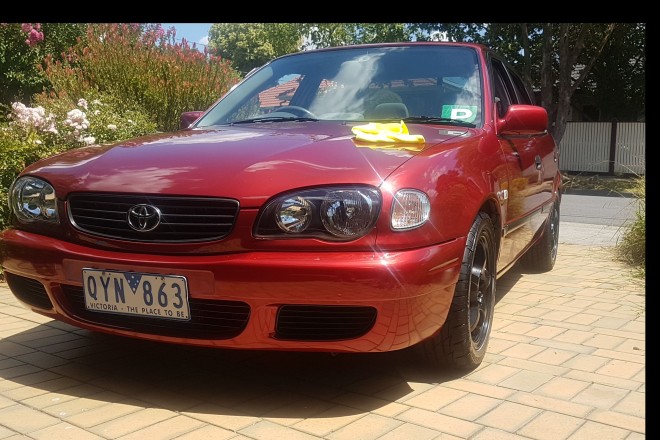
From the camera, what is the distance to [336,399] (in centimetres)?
288

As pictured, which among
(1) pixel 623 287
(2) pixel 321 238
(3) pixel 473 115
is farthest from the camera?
(1) pixel 623 287

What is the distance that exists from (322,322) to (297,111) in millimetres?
1654

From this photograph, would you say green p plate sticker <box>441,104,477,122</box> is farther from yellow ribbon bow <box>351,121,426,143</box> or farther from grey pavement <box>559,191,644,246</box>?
grey pavement <box>559,191,644,246</box>

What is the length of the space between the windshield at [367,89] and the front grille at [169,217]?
127 centimetres

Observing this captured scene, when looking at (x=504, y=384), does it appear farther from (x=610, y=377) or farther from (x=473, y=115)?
(x=473, y=115)

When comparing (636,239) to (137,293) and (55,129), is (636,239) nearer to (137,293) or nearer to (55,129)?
(137,293)

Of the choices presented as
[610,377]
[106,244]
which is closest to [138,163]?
[106,244]

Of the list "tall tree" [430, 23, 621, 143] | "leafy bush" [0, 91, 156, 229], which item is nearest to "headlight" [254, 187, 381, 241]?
"leafy bush" [0, 91, 156, 229]

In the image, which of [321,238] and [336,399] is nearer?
[321,238]

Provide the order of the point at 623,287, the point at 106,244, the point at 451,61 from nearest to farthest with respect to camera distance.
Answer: the point at 106,244
the point at 451,61
the point at 623,287

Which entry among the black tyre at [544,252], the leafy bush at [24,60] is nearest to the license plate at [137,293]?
the black tyre at [544,252]

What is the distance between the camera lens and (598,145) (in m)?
24.0

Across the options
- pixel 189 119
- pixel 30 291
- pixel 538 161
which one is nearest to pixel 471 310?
pixel 538 161
